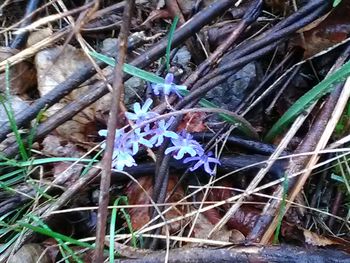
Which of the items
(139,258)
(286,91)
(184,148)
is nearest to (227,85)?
(286,91)

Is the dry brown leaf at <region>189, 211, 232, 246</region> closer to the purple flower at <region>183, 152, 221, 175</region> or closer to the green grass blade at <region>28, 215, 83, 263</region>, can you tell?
the purple flower at <region>183, 152, 221, 175</region>

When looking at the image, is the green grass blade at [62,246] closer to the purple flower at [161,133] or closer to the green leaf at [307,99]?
the purple flower at [161,133]

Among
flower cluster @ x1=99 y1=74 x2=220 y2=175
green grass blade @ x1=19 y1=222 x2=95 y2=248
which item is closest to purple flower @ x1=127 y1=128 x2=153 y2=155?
flower cluster @ x1=99 y1=74 x2=220 y2=175

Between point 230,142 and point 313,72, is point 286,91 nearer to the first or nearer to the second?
point 313,72

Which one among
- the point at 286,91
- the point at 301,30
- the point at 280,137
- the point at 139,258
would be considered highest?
the point at 301,30

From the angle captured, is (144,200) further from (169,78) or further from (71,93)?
(71,93)

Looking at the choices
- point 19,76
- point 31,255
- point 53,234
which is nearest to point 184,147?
point 53,234
